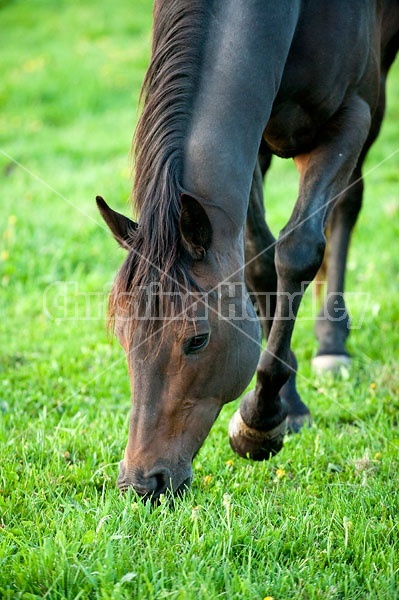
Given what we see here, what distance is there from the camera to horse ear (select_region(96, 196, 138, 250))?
281 centimetres

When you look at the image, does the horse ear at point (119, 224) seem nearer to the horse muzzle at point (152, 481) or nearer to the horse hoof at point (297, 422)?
the horse muzzle at point (152, 481)

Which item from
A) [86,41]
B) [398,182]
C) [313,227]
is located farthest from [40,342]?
[86,41]

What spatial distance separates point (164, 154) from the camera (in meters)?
2.81

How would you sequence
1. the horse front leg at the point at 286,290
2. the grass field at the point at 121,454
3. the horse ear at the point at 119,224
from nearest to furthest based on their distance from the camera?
the grass field at the point at 121,454, the horse ear at the point at 119,224, the horse front leg at the point at 286,290

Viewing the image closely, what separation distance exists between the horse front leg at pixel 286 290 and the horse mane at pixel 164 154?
822 mm

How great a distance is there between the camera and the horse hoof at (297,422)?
400 cm

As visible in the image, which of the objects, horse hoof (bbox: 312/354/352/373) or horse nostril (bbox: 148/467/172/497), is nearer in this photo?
horse nostril (bbox: 148/467/172/497)

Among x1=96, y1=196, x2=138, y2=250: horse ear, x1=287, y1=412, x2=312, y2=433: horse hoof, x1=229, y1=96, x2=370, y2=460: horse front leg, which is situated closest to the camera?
x1=96, y1=196, x2=138, y2=250: horse ear

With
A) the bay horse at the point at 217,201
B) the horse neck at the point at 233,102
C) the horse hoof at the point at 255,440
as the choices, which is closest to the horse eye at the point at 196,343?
the bay horse at the point at 217,201

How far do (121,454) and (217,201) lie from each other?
52.4 inches

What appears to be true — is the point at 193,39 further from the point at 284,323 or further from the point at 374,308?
the point at 374,308

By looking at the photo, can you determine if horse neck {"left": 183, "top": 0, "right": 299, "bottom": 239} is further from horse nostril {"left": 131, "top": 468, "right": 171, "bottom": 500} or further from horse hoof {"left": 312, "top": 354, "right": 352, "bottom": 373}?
horse hoof {"left": 312, "top": 354, "right": 352, "bottom": 373}

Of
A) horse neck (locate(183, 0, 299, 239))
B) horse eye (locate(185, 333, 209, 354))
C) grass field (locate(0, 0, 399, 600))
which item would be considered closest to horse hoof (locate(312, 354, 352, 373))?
grass field (locate(0, 0, 399, 600))

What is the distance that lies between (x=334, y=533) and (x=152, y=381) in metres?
0.87
